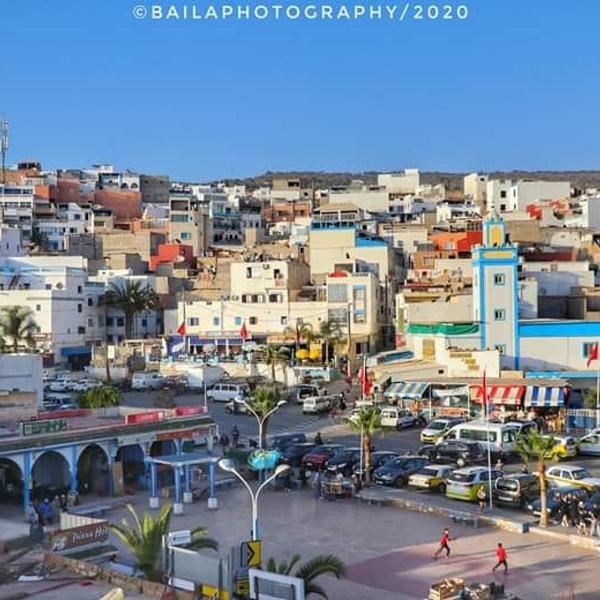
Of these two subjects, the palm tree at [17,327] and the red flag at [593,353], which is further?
the palm tree at [17,327]


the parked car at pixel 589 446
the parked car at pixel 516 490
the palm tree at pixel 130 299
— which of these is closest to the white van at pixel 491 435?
the parked car at pixel 589 446

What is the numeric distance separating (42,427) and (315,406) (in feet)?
70.3

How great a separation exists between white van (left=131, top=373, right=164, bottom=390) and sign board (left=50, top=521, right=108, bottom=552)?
35.9m

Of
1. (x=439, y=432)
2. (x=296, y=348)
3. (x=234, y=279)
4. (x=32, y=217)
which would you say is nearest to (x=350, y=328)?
(x=296, y=348)

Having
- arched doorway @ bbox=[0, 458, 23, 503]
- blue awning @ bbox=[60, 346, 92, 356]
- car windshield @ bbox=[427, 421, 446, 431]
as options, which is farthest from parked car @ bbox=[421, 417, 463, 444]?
blue awning @ bbox=[60, 346, 92, 356]

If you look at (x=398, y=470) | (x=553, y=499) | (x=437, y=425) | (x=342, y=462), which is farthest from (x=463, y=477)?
(x=437, y=425)

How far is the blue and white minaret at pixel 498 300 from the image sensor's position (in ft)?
168

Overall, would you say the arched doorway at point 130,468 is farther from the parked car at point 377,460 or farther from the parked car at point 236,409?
the parked car at point 236,409

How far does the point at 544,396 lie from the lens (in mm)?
44625

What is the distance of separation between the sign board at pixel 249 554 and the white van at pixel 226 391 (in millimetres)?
32885

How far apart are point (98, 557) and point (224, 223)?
8456 centimetres

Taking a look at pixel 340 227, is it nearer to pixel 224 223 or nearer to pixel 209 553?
pixel 224 223

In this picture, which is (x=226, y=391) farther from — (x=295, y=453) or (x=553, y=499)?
(x=553, y=499)

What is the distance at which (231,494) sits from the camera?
103 ft
